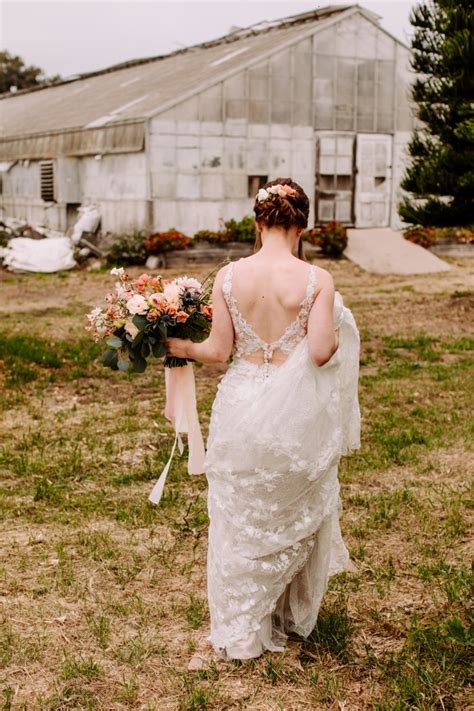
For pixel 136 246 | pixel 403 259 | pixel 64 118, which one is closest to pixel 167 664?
pixel 136 246

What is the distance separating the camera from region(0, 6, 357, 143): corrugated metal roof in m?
19.6

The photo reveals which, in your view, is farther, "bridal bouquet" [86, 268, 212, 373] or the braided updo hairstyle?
"bridal bouquet" [86, 268, 212, 373]

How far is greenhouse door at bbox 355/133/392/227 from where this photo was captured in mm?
21219

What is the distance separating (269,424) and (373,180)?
743 inches

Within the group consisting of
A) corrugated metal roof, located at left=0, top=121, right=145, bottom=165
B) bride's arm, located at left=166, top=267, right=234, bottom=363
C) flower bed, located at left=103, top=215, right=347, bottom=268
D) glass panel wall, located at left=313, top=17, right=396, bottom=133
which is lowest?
flower bed, located at left=103, top=215, right=347, bottom=268

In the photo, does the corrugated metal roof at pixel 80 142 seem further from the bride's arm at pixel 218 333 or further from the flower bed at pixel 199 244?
the bride's arm at pixel 218 333

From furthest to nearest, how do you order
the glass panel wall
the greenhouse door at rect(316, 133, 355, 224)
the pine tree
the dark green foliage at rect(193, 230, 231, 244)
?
1. the greenhouse door at rect(316, 133, 355, 224)
2. the glass panel wall
3. the dark green foliage at rect(193, 230, 231, 244)
4. the pine tree

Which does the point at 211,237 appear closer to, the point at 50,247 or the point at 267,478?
the point at 50,247

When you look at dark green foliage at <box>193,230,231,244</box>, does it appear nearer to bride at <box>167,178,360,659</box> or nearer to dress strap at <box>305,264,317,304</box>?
bride at <box>167,178,360,659</box>

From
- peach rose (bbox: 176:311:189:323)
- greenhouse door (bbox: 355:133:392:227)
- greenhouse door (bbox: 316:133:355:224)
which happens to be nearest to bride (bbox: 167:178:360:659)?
peach rose (bbox: 176:311:189:323)

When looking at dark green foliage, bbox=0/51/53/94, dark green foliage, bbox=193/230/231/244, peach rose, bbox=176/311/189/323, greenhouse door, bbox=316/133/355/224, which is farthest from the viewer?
dark green foliage, bbox=0/51/53/94

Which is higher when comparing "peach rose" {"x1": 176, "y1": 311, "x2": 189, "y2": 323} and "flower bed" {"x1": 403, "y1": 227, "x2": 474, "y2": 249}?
"peach rose" {"x1": 176, "y1": 311, "x2": 189, "y2": 323}

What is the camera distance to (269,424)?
3492 millimetres

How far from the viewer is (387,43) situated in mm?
20984
